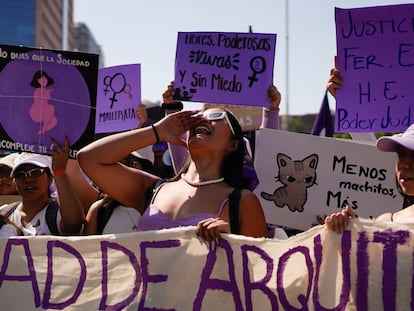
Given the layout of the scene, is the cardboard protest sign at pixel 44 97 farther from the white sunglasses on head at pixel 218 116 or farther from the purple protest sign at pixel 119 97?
the purple protest sign at pixel 119 97

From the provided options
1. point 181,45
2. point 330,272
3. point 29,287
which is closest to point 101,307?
point 29,287

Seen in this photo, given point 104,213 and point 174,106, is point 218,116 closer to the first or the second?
point 104,213

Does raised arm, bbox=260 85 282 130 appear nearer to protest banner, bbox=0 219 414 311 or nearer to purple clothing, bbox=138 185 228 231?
purple clothing, bbox=138 185 228 231

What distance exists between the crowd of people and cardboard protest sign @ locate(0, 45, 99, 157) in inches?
3.7

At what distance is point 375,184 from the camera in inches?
150

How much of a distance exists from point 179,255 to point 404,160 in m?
0.95

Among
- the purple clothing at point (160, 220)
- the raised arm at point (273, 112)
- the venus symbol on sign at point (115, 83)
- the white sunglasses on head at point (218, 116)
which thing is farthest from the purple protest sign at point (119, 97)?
the purple clothing at point (160, 220)

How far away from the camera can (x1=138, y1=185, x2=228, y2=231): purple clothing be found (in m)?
3.08

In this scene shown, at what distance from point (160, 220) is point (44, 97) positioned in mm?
1199

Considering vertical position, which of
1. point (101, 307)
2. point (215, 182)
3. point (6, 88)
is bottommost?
point (101, 307)

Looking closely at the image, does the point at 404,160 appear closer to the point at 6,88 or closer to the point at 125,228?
the point at 125,228

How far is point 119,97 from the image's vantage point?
4938 millimetres

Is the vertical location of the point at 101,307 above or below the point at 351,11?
below

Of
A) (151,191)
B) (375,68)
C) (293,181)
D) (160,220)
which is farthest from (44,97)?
(375,68)
